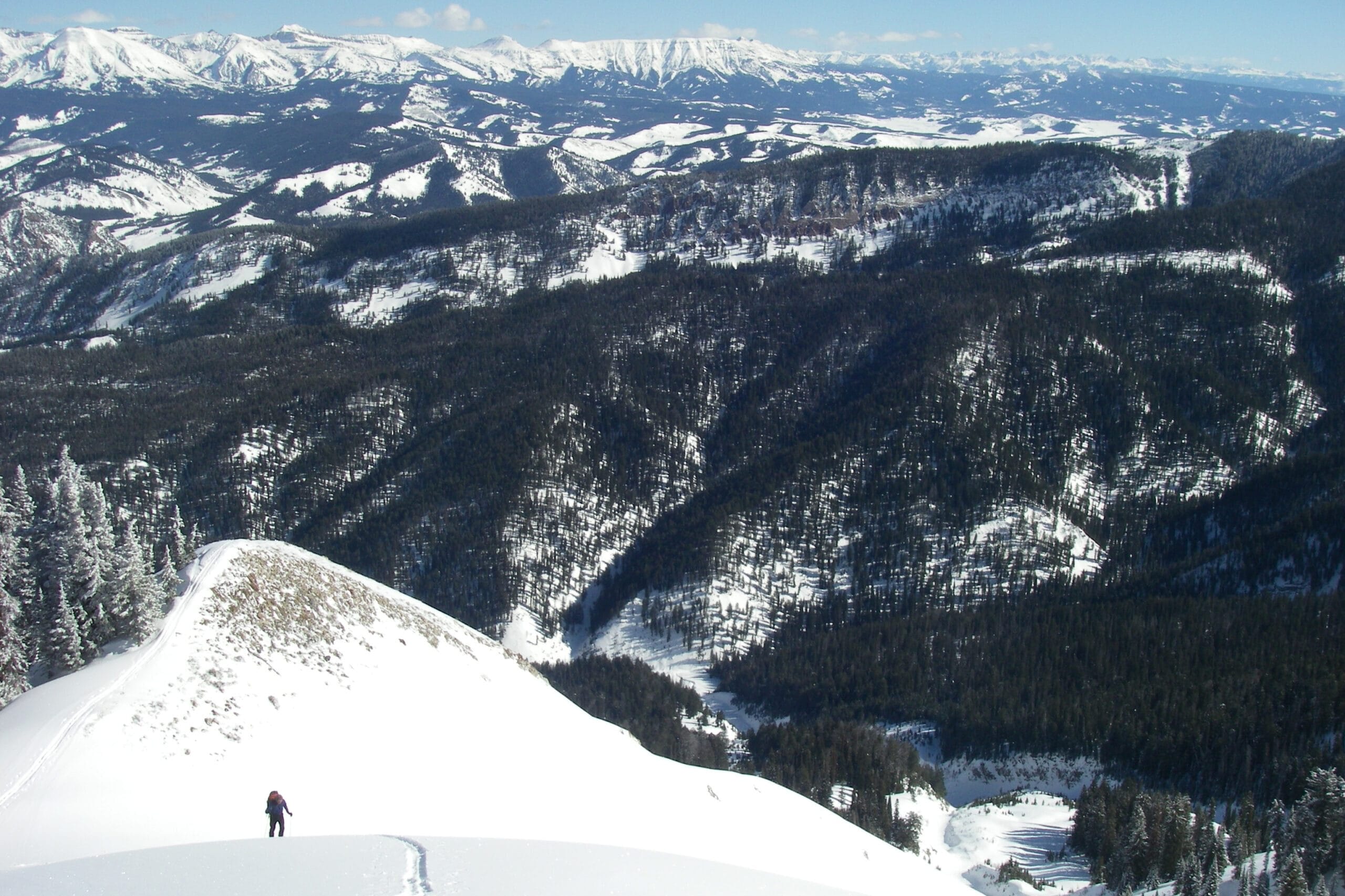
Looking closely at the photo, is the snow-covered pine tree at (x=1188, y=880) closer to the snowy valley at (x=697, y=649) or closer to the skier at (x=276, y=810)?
the snowy valley at (x=697, y=649)

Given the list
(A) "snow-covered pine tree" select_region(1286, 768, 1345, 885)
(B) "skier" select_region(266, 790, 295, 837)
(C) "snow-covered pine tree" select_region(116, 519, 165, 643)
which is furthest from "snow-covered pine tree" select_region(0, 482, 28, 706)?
(A) "snow-covered pine tree" select_region(1286, 768, 1345, 885)

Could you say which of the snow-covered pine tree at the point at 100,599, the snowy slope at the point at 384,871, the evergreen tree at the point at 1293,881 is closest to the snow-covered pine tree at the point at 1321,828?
the evergreen tree at the point at 1293,881

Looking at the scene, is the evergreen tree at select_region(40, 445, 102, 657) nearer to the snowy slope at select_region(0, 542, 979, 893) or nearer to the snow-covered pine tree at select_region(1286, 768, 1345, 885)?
the snowy slope at select_region(0, 542, 979, 893)

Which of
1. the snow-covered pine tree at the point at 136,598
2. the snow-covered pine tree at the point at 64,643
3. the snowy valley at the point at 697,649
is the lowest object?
the snowy valley at the point at 697,649

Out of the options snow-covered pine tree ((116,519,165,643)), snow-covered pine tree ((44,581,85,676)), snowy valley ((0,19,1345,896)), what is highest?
snow-covered pine tree ((116,519,165,643))

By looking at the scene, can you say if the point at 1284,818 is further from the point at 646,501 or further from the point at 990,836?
the point at 646,501

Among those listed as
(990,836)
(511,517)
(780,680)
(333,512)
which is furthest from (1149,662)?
(333,512)

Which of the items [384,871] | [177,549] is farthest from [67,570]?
[384,871]
